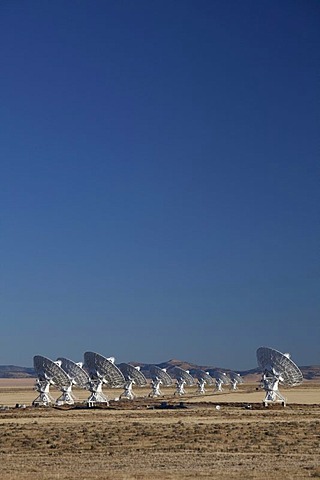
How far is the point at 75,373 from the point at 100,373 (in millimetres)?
9205

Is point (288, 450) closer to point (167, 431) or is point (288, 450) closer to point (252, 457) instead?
point (252, 457)

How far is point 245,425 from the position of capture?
188 ft

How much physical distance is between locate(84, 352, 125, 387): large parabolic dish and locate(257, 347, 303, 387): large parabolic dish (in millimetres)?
17318

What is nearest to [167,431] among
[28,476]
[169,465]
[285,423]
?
[285,423]

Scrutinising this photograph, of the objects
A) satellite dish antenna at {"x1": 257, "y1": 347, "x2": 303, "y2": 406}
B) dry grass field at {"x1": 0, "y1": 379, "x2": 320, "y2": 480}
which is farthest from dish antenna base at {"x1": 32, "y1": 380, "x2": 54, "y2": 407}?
dry grass field at {"x1": 0, "y1": 379, "x2": 320, "y2": 480}

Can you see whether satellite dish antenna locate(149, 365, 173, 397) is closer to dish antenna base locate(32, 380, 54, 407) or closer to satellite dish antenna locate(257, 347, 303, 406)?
dish antenna base locate(32, 380, 54, 407)

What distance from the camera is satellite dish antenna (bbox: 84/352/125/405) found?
8912cm

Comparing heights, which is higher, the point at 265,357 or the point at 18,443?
the point at 265,357

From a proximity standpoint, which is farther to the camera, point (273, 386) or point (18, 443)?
point (273, 386)

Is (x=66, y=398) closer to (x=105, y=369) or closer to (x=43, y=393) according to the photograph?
(x=43, y=393)

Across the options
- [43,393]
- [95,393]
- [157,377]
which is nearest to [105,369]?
[95,393]

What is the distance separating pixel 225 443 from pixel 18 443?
12.0 metres

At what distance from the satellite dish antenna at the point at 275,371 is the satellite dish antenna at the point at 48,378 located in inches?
956

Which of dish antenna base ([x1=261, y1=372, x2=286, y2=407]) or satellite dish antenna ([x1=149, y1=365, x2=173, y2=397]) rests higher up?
satellite dish antenna ([x1=149, y1=365, x2=173, y2=397])
